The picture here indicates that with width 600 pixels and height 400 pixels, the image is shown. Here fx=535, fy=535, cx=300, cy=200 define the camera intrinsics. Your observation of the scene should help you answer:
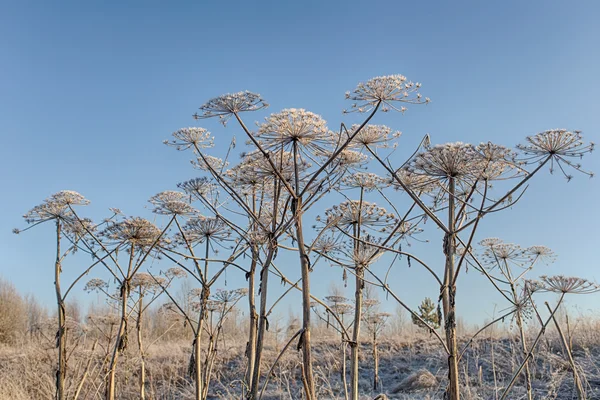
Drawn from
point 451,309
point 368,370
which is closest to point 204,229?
point 451,309

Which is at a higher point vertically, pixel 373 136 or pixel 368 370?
pixel 373 136

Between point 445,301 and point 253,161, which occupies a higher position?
point 253,161

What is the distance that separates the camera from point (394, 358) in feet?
33.9

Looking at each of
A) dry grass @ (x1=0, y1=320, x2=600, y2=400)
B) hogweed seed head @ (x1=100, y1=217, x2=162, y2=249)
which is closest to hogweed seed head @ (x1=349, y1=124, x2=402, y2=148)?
hogweed seed head @ (x1=100, y1=217, x2=162, y2=249)

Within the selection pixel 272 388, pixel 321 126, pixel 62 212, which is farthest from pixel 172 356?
pixel 321 126

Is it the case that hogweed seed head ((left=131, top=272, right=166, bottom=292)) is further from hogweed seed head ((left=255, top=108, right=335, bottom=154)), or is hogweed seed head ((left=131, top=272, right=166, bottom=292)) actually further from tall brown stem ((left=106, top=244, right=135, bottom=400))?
hogweed seed head ((left=255, top=108, right=335, bottom=154))

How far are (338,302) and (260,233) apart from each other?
4636 millimetres

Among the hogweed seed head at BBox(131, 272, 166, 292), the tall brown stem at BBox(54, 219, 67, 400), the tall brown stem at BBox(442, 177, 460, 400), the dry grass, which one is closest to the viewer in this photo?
the tall brown stem at BBox(442, 177, 460, 400)

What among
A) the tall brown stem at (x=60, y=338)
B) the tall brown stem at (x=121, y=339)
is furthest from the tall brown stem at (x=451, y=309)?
the tall brown stem at (x=60, y=338)

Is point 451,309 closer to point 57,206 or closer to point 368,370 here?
point 57,206

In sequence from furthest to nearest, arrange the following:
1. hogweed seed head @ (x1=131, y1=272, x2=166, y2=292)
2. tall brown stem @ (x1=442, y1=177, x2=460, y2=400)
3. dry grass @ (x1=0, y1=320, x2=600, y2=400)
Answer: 1. dry grass @ (x1=0, y1=320, x2=600, y2=400)
2. hogweed seed head @ (x1=131, y1=272, x2=166, y2=292)
3. tall brown stem @ (x1=442, y1=177, x2=460, y2=400)

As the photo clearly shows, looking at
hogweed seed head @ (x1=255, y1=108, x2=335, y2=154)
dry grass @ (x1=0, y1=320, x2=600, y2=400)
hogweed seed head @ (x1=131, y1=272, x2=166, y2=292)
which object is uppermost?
hogweed seed head @ (x1=255, y1=108, x2=335, y2=154)

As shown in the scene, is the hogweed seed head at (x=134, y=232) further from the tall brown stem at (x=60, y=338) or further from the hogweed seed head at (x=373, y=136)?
Answer: the hogweed seed head at (x=373, y=136)

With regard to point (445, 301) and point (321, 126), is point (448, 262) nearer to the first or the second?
point (445, 301)
